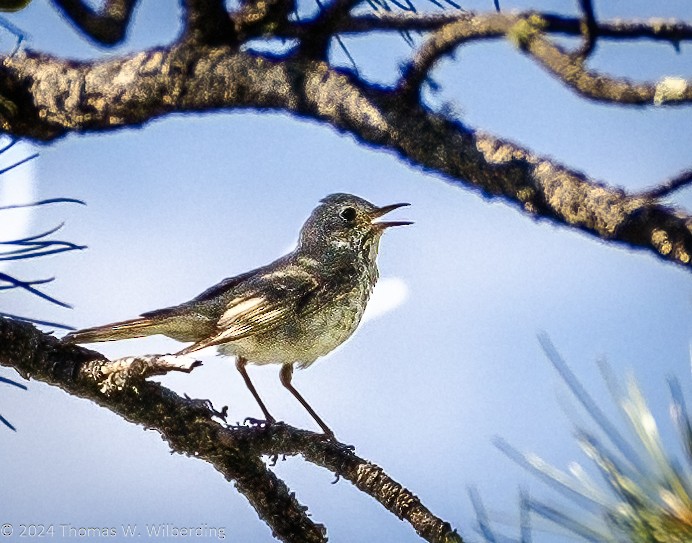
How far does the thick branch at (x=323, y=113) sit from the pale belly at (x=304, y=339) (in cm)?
29

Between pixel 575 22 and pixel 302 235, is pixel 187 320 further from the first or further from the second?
pixel 575 22

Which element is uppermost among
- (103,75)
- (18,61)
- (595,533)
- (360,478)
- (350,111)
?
(18,61)

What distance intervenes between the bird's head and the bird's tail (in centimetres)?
37

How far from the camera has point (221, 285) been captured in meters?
1.17

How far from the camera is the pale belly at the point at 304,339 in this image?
1196 millimetres

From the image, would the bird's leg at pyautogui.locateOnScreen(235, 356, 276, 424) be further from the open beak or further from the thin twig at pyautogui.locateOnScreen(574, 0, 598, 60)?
the thin twig at pyautogui.locateOnScreen(574, 0, 598, 60)

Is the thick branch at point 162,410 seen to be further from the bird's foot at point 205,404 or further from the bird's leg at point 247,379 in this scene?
the bird's leg at point 247,379

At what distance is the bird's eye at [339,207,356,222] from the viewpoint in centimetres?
135

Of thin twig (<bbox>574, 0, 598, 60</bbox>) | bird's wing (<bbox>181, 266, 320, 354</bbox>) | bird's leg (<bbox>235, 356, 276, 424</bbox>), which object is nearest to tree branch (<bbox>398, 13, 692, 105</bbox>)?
thin twig (<bbox>574, 0, 598, 60</bbox>)

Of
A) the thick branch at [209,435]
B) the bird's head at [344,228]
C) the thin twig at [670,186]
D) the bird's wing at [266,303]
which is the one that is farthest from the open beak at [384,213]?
the thin twig at [670,186]

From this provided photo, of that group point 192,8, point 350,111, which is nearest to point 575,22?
point 350,111

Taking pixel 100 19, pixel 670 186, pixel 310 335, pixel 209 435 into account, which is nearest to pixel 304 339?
pixel 310 335

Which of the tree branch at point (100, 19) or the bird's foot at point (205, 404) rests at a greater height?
the tree branch at point (100, 19)

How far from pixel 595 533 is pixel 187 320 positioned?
471 mm
